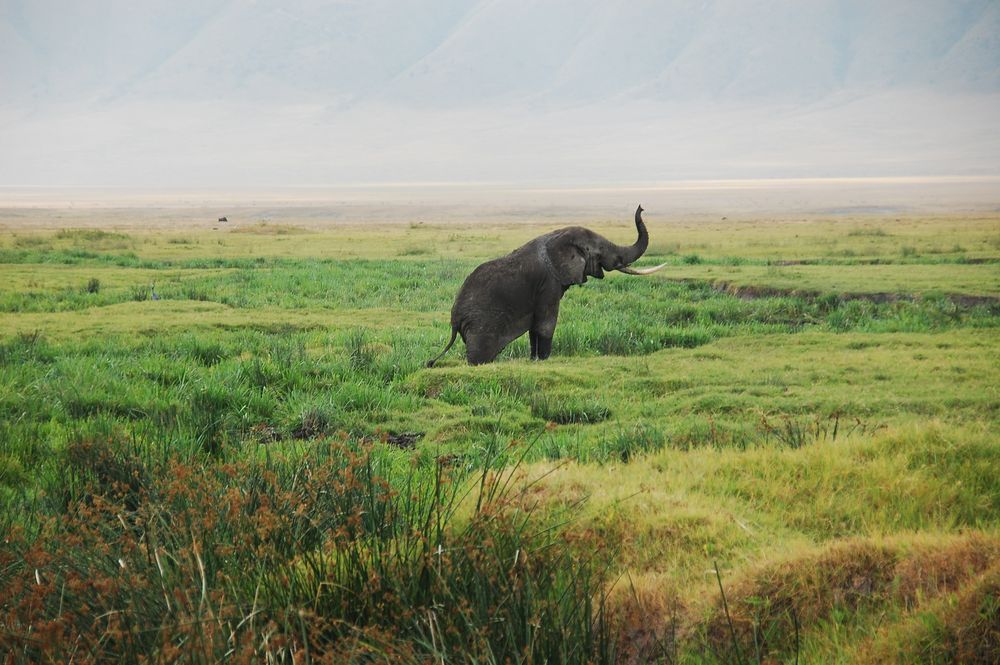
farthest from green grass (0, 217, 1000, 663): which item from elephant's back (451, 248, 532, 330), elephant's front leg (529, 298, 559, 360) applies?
elephant's back (451, 248, 532, 330)

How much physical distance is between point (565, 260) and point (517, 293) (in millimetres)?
752

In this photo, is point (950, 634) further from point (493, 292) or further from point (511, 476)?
point (493, 292)

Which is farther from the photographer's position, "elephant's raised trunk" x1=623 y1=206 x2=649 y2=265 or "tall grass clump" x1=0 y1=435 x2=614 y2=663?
"elephant's raised trunk" x1=623 y1=206 x2=649 y2=265

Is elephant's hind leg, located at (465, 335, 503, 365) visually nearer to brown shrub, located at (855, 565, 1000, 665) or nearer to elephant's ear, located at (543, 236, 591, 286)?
elephant's ear, located at (543, 236, 591, 286)

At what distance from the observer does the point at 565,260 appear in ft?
39.5

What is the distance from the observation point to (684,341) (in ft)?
46.3

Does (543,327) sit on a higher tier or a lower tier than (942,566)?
lower

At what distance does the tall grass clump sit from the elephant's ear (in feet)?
23.1

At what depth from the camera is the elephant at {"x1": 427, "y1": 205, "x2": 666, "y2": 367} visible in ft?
38.7

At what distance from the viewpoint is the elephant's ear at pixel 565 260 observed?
12.0m

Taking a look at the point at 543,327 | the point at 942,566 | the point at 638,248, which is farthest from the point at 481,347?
the point at 942,566

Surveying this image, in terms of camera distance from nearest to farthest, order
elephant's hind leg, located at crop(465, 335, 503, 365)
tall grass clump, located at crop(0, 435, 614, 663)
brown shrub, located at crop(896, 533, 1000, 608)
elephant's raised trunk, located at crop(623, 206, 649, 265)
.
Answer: tall grass clump, located at crop(0, 435, 614, 663) < brown shrub, located at crop(896, 533, 1000, 608) < elephant's hind leg, located at crop(465, 335, 503, 365) < elephant's raised trunk, located at crop(623, 206, 649, 265)

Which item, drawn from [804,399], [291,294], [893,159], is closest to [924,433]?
[804,399]

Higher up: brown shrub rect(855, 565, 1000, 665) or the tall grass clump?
the tall grass clump
